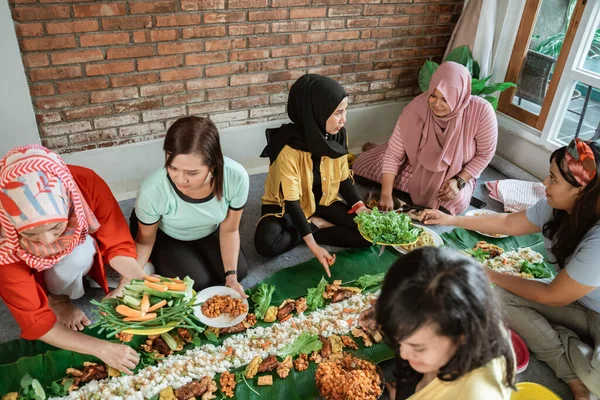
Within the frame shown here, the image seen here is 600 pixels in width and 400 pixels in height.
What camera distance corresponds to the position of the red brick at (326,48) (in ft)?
12.7

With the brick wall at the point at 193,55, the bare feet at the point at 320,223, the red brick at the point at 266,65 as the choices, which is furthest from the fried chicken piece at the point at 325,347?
the red brick at the point at 266,65

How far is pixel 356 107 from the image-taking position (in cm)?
434

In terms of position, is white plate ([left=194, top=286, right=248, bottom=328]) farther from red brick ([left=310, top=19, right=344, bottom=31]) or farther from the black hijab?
red brick ([left=310, top=19, right=344, bottom=31])

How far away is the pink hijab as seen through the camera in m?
3.10

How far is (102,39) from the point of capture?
310cm

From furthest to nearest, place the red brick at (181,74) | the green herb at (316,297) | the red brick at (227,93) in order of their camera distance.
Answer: the red brick at (227,93)
the red brick at (181,74)
the green herb at (316,297)

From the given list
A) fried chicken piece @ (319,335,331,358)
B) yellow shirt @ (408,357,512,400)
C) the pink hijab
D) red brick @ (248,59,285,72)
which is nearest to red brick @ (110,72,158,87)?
red brick @ (248,59,285,72)

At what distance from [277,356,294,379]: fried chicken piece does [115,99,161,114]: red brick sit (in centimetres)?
217

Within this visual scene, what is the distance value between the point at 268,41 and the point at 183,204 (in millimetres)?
1791

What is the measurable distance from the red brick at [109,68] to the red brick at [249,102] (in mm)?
811

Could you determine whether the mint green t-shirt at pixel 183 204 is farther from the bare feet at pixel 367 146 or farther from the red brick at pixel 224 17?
the bare feet at pixel 367 146

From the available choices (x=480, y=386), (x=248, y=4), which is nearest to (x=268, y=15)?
(x=248, y=4)

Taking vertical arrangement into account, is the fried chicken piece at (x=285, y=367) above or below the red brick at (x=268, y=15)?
below

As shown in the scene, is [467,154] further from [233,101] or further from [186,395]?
[186,395]
